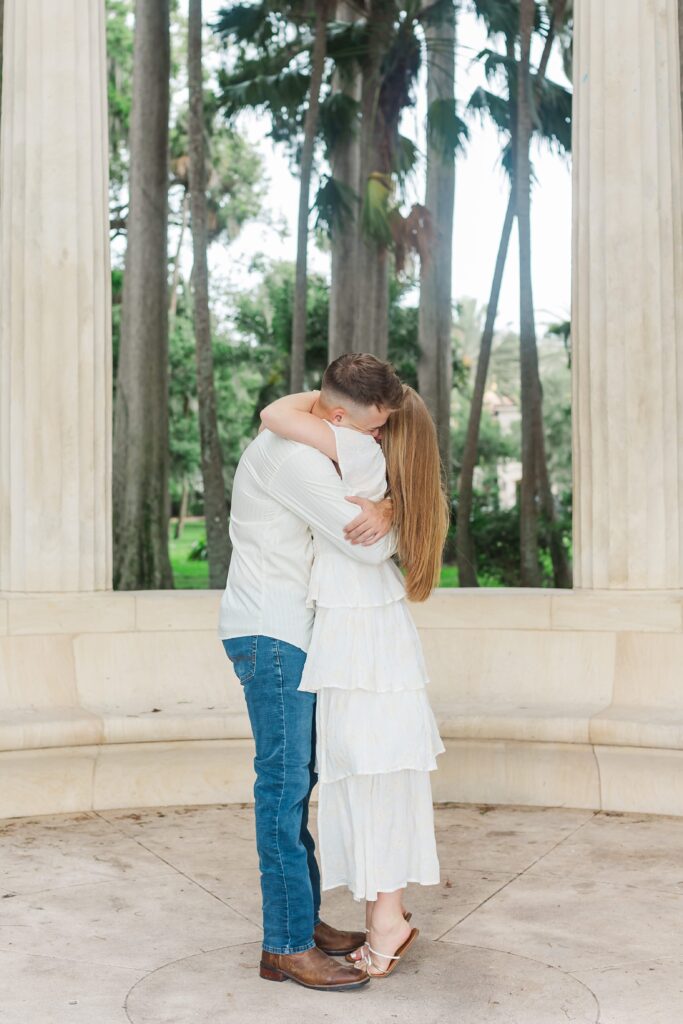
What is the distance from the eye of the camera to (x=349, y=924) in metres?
5.29

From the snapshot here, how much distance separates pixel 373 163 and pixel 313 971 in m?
20.6

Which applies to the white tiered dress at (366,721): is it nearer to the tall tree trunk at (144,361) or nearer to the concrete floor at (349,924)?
the concrete floor at (349,924)

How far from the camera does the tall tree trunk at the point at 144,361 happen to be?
2025cm

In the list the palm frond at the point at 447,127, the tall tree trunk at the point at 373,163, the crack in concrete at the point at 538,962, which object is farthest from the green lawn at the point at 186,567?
the crack in concrete at the point at 538,962

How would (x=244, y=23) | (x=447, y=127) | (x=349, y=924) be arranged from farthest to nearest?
(x=244, y=23)
(x=447, y=127)
(x=349, y=924)

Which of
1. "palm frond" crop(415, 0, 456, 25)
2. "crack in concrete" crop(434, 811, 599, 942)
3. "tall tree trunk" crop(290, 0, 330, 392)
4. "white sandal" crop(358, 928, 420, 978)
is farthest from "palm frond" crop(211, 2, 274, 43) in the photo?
"white sandal" crop(358, 928, 420, 978)

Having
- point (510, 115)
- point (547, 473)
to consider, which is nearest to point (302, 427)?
point (547, 473)

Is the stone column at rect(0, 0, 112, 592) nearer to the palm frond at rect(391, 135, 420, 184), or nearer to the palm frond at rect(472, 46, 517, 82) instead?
the palm frond at rect(391, 135, 420, 184)

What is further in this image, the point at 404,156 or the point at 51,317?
the point at 404,156

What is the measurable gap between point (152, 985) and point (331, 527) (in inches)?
67.8

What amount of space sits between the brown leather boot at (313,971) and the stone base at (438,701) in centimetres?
298

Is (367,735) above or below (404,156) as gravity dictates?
below

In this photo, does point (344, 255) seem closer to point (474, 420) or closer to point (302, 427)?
point (474, 420)

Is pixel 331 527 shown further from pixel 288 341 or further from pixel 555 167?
pixel 288 341
